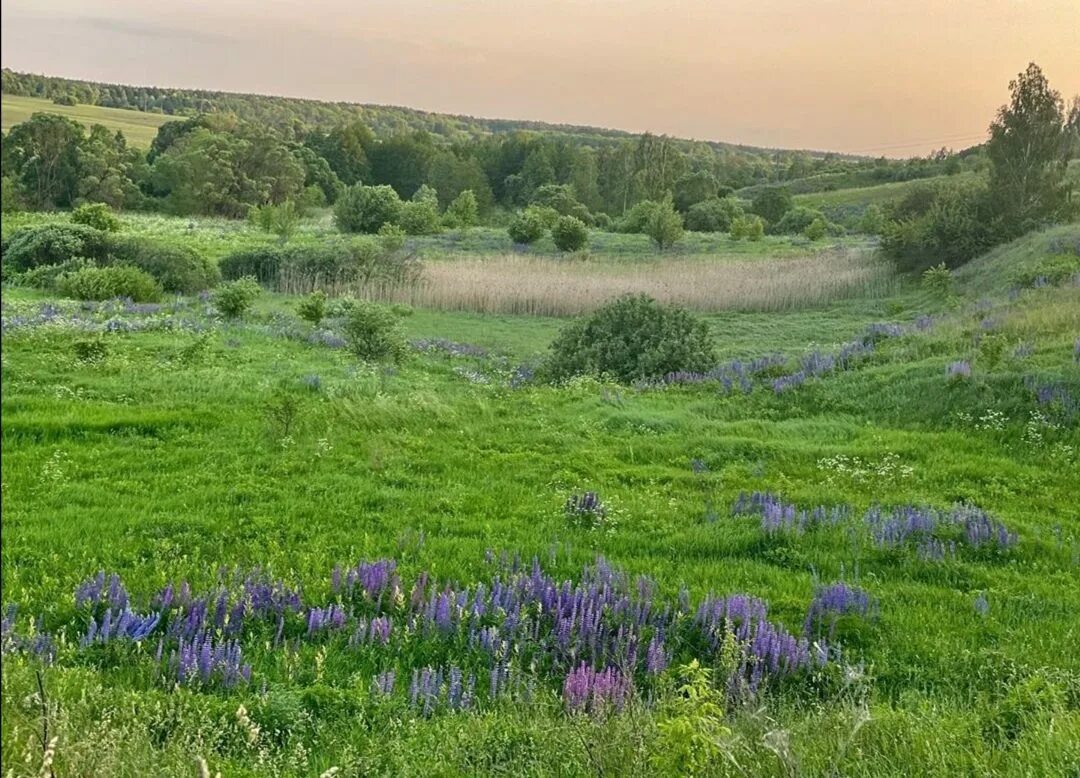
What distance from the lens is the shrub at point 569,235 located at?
3756 cm

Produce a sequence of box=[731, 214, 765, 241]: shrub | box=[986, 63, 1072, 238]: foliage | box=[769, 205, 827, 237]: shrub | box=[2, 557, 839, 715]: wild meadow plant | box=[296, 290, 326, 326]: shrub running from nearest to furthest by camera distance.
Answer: box=[2, 557, 839, 715]: wild meadow plant
box=[296, 290, 326, 326]: shrub
box=[986, 63, 1072, 238]: foliage
box=[731, 214, 765, 241]: shrub
box=[769, 205, 827, 237]: shrub

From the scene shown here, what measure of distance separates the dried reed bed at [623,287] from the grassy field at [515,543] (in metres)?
9.74

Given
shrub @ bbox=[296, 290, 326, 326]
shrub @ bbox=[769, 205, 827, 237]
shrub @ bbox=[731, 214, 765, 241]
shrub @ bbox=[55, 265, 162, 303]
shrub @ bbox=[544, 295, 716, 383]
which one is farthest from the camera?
shrub @ bbox=[769, 205, 827, 237]

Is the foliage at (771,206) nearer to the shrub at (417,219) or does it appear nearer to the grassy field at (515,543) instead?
→ the shrub at (417,219)

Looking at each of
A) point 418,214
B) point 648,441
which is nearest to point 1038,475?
point 648,441

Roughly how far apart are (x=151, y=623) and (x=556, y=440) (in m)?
5.89

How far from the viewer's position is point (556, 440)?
970cm

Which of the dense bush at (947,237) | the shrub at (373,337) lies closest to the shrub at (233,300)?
the shrub at (373,337)

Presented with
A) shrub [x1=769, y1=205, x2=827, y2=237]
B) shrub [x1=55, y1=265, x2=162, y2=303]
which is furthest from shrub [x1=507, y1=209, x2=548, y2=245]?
shrub [x1=769, y1=205, x2=827, y2=237]

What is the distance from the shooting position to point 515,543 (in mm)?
6258

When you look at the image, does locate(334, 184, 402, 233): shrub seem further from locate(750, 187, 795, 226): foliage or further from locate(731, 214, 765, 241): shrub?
locate(750, 187, 795, 226): foliage

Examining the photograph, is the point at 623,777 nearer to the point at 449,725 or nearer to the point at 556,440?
the point at 449,725

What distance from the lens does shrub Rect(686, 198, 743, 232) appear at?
184ft

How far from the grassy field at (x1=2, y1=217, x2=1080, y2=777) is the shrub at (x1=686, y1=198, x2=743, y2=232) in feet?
140
